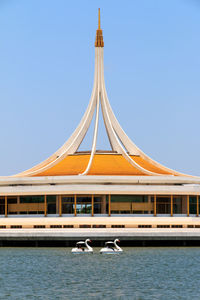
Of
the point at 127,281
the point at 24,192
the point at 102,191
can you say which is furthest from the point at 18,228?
the point at 127,281

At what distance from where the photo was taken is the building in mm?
73125

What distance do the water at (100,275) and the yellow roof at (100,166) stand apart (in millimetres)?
16378

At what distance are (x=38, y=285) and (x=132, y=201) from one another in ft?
113

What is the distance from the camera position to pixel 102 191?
73.2 meters

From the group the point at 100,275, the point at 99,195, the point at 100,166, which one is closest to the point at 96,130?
the point at 100,166

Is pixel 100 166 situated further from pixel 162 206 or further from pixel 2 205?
pixel 2 205

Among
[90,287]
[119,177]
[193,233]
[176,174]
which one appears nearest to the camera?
[90,287]

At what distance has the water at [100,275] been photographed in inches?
1555

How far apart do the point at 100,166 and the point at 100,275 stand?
1313 inches

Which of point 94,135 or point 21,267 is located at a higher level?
point 94,135

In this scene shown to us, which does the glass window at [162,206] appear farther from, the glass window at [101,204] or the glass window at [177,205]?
the glass window at [101,204]

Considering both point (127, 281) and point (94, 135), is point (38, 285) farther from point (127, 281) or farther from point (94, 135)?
point (94, 135)

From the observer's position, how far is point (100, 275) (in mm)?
46406

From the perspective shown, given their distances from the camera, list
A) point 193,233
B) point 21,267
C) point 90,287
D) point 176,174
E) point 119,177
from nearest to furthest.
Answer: point 90,287, point 21,267, point 193,233, point 119,177, point 176,174
